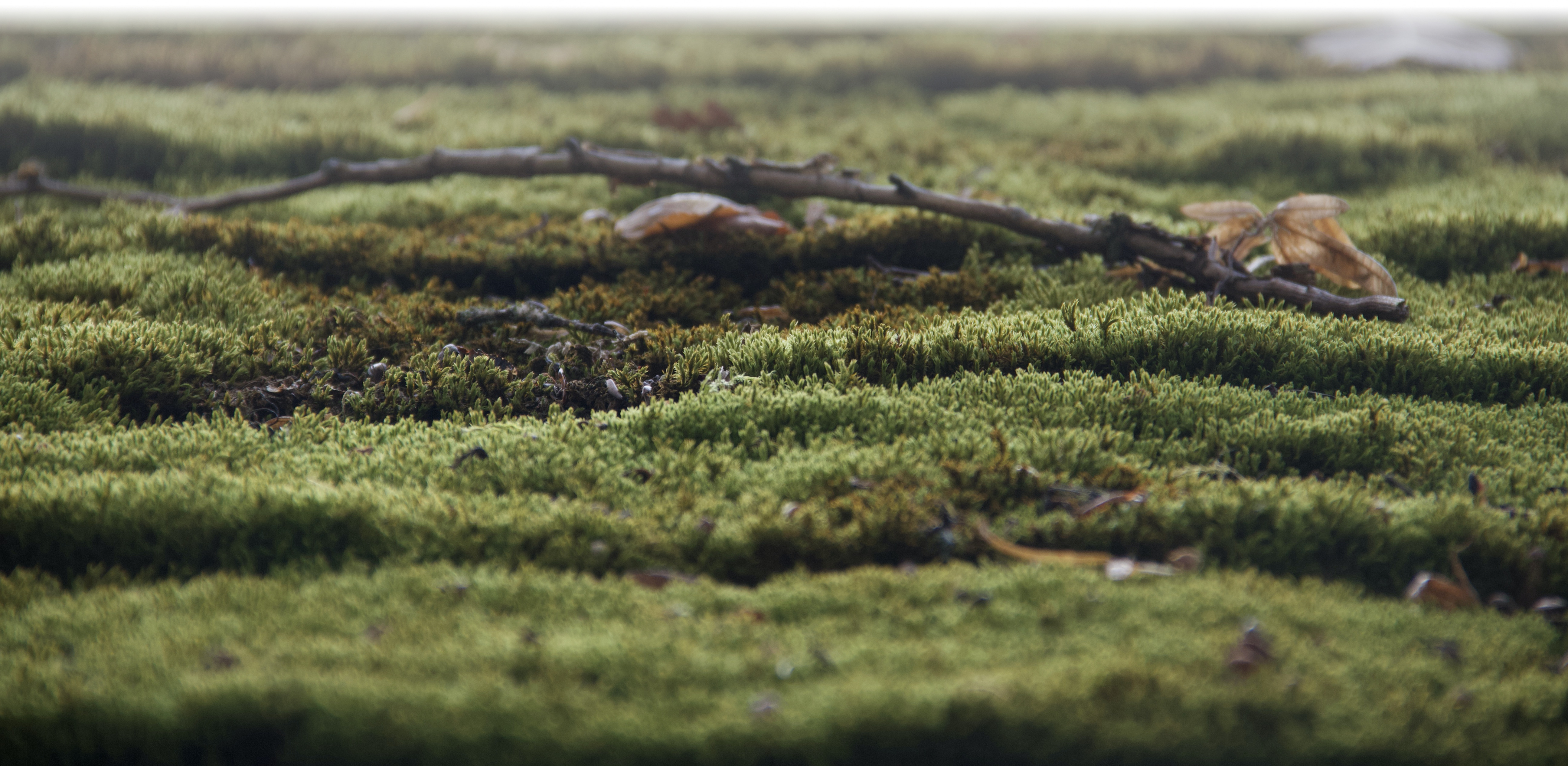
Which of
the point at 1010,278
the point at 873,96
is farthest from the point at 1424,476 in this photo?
the point at 873,96

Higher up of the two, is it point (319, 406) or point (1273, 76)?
point (1273, 76)

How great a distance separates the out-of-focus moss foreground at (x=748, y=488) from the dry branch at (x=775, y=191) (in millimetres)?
164

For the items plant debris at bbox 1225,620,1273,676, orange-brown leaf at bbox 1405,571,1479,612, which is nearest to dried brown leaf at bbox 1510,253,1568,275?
orange-brown leaf at bbox 1405,571,1479,612

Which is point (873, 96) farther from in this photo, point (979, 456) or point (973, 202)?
point (979, 456)

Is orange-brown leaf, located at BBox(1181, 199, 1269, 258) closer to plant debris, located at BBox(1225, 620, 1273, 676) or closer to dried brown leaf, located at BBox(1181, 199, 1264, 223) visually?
dried brown leaf, located at BBox(1181, 199, 1264, 223)

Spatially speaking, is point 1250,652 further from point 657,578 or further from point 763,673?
point 657,578

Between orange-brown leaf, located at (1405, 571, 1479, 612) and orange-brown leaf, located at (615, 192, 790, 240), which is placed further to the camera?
orange-brown leaf, located at (615, 192, 790, 240)

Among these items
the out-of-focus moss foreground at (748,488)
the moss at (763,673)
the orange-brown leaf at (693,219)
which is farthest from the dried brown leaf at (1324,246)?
the orange-brown leaf at (693,219)

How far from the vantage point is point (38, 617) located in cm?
203


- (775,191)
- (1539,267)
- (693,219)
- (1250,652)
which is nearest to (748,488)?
(1250,652)

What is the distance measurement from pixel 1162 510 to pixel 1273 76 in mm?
9409

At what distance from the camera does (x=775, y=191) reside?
459 centimetres

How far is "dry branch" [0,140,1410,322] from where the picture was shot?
3.59 metres

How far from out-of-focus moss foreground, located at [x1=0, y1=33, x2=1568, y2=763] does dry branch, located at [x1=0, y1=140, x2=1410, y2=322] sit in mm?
164
